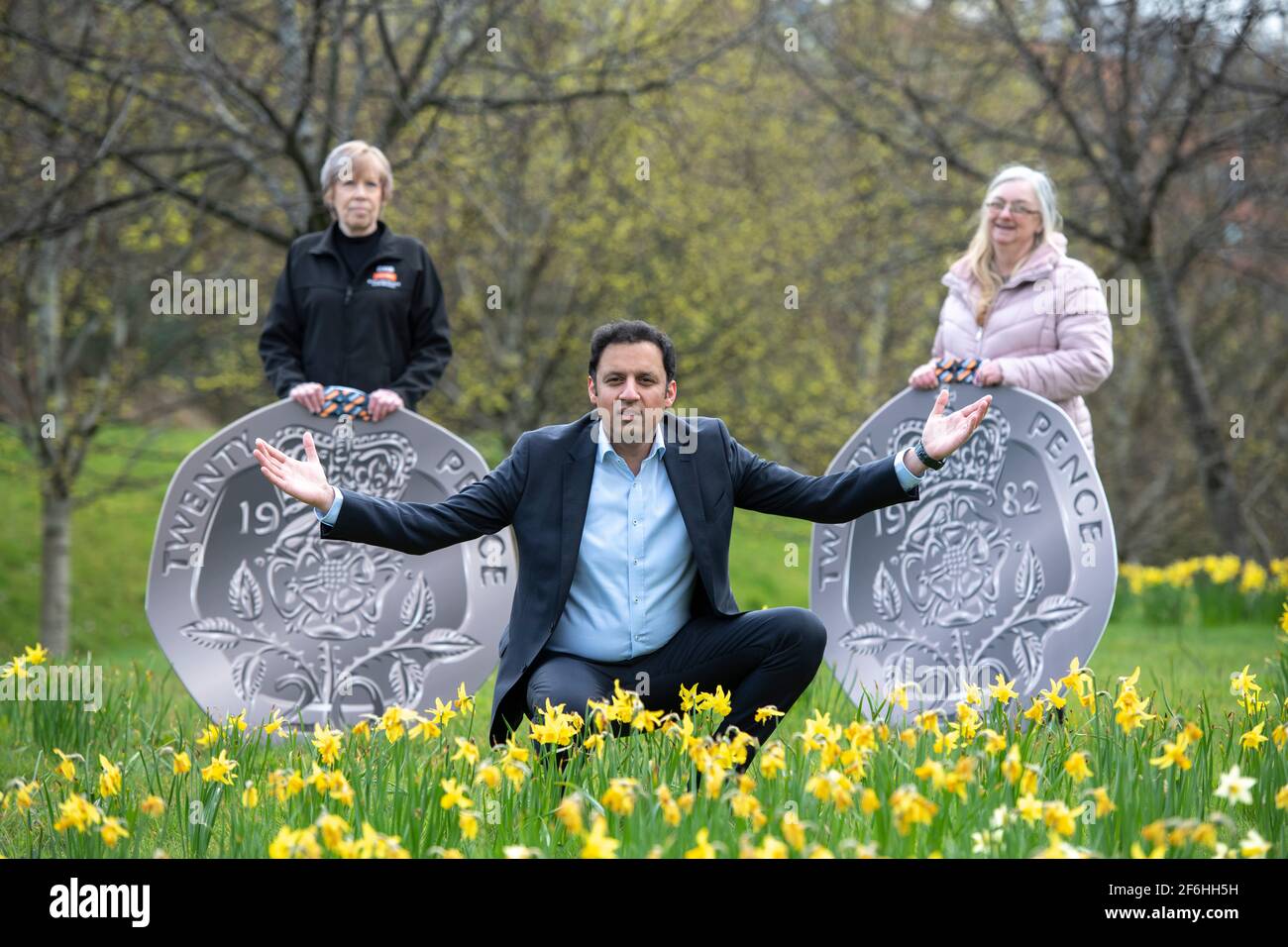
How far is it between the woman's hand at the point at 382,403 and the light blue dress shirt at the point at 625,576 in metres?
1.52

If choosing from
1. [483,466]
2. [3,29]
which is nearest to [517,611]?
[483,466]

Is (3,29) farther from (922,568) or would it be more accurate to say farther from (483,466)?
(922,568)

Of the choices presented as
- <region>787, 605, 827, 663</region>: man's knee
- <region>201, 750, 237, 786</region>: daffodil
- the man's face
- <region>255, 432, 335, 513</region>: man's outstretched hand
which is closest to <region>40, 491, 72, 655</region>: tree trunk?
<region>255, 432, 335, 513</region>: man's outstretched hand

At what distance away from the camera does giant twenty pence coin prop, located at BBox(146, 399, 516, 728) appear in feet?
17.8

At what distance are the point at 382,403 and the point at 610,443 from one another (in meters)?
1.53

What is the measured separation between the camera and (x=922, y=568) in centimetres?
545

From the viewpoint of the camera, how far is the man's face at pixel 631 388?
163 inches

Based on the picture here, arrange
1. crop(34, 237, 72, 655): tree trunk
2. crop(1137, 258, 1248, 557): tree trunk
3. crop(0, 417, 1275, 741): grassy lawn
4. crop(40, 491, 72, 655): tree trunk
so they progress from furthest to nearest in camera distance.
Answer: crop(40, 491, 72, 655): tree trunk < crop(34, 237, 72, 655): tree trunk < crop(1137, 258, 1248, 557): tree trunk < crop(0, 417, 1275, 741): grassy lawn

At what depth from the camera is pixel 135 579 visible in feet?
52.8

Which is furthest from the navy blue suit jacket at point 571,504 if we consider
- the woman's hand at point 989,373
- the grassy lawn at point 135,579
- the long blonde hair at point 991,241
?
the grassy lawn at point 135,579

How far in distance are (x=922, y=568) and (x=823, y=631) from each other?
1297 millimetres

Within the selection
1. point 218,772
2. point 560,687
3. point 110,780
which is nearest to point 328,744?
point 218,772

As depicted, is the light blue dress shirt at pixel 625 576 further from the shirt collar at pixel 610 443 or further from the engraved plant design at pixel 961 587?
the engraved plant design at pixel 961 587

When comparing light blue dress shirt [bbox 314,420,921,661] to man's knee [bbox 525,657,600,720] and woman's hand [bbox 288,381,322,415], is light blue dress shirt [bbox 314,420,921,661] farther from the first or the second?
woman's hand [bbox 288,381,322,415]
